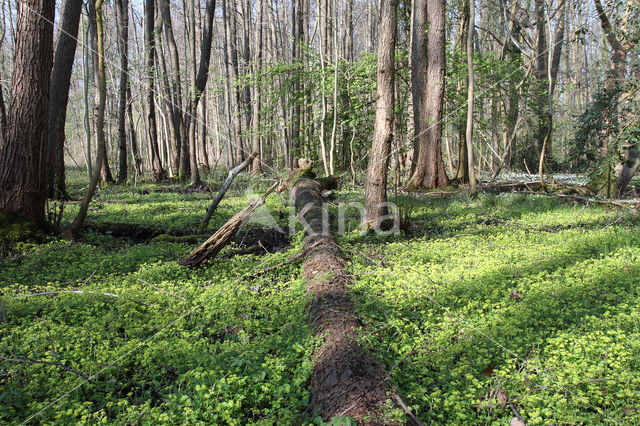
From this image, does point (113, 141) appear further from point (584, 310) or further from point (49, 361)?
point (584, 310)

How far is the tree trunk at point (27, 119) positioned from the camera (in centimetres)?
555

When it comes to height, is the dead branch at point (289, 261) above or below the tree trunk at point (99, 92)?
below

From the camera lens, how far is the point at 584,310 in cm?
328

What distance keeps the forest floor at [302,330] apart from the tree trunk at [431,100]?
5.01m

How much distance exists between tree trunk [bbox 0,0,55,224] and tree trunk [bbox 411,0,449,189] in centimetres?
789

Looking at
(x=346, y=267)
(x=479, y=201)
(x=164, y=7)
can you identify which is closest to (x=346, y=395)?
(x=346, y=267)

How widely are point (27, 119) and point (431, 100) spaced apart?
8711 mm

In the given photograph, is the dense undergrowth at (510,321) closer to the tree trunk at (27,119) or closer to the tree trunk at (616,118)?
the tree trunk at (616,118)

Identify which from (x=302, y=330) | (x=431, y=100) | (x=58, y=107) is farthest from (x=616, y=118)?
(x=58, y=107)

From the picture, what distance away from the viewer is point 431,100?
10734 millimetres

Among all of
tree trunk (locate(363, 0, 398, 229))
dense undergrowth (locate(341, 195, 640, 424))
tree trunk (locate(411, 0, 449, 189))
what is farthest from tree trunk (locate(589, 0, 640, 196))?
tree trunk (locate(363, 0, 398, 229))

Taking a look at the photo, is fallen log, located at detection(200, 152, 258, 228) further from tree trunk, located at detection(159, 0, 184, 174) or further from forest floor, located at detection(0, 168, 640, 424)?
tree trunk, located at detection(159, 0, 184, 174)

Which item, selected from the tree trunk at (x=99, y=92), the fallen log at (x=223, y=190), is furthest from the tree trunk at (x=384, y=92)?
the tree trunk at (x=99, y=92)

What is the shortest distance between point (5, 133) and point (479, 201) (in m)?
8.44
